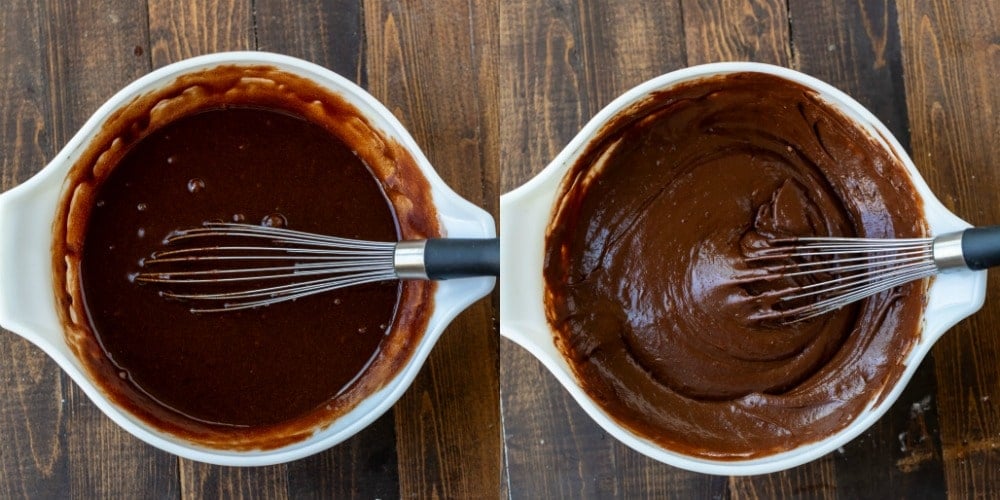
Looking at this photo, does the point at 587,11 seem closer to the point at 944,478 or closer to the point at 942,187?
the point at 942,187

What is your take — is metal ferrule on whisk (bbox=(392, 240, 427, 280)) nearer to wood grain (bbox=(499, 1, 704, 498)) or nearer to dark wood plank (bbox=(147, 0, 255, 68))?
wood grain (bbox=(499, 1, 704, 498))

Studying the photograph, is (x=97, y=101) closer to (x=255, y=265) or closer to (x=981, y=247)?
(x=255, y=265)

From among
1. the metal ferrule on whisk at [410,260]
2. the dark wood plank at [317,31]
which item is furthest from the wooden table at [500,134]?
the metal ferrule on whisk at [410,260]

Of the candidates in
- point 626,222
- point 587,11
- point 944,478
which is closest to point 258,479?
point 626,222

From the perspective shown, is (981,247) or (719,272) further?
(719,272)

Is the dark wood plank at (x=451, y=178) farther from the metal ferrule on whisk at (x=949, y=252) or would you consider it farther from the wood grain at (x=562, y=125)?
the metal ferrule on whisk at (x=949, y=252)

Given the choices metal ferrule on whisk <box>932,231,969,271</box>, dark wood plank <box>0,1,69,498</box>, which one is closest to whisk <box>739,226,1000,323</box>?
metal ferrule on whisk <box>932,231,969,271</box>

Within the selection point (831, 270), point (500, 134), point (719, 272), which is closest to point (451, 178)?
point (500, 134)
